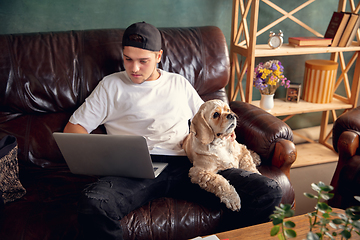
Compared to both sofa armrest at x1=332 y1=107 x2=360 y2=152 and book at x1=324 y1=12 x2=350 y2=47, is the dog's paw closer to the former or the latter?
sofa armrest at x1=332 y1=107 x2=360 y2=152

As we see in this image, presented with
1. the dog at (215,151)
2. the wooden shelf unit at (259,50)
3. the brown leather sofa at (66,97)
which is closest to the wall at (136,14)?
the wooden shelf unit at (259,50)

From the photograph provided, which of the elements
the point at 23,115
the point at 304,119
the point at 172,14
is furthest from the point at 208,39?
the point at 304,119

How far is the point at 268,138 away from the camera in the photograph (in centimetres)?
163

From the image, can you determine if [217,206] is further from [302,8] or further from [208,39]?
[302,8]

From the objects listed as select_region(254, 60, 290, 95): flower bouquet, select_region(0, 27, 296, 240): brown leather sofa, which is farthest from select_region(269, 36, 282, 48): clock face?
select_region(0, 27, 296, 240): brown leather sofa

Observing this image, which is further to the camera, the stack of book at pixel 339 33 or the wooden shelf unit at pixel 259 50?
the stack of book at pixel 339 33

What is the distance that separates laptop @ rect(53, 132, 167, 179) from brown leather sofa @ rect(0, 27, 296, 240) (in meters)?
0.19

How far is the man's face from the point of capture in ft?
5.14

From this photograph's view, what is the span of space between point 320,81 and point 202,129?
1.77m

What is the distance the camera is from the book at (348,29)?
2.40 m

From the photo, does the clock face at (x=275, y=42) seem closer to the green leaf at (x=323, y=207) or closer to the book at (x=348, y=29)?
the book at (x=348, y=29)

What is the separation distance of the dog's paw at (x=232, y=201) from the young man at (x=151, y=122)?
0.16 feet

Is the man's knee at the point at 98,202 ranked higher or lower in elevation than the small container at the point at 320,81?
lower

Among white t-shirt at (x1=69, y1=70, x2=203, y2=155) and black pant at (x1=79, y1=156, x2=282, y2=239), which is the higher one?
white t-shirt at (x1=69, y1=70, x2=203, y2=155)
